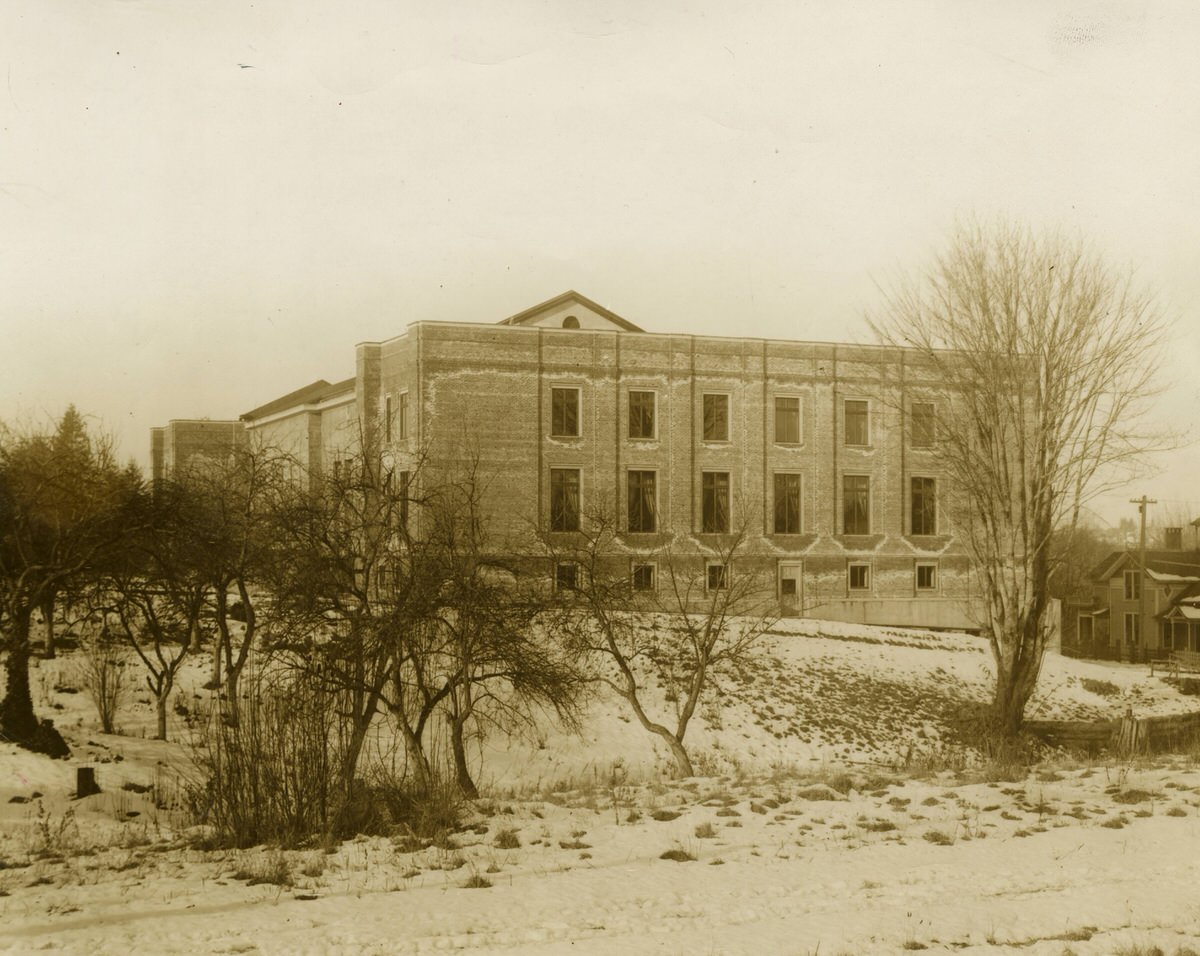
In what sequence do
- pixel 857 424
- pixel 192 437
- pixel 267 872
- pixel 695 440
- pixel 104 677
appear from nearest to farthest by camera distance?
pixel 267 872, pixel 104 677, pixel 695 440, pixel 857 424, pixel 192 437

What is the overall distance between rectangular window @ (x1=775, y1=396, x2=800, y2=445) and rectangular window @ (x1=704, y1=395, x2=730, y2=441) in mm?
2096

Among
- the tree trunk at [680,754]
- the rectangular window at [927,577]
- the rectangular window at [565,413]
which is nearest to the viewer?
the tree trunk at [680,754]

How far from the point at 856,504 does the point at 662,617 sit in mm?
10795

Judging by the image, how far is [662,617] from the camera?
37188 millimetres

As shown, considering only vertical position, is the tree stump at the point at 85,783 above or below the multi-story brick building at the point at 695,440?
below

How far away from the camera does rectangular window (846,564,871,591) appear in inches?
1684

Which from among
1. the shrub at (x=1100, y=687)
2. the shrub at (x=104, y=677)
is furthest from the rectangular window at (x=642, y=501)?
the shrub at (x=104, y=677)

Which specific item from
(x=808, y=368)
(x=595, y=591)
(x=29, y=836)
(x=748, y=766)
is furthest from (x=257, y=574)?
(x=808, y=368)

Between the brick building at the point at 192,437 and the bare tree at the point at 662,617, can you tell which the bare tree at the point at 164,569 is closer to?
the bare tree at the point at 662,617

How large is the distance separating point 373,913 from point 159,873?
2.32 m

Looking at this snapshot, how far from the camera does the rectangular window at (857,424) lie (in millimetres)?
43594

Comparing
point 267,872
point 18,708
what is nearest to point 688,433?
point 18,708

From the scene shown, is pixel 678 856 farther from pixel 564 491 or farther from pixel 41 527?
pixel 564 491

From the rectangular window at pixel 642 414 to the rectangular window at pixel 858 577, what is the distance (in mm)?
9493
